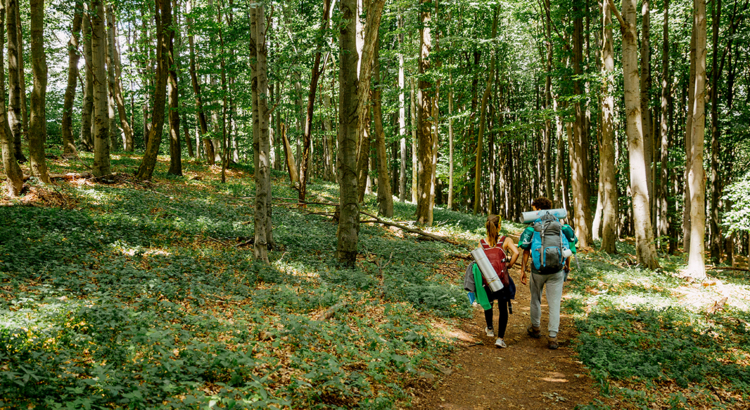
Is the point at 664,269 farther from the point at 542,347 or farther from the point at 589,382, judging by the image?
the point at 589,382

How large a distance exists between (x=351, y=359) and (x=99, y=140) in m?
12.6

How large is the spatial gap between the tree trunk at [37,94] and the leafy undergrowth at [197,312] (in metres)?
1.19

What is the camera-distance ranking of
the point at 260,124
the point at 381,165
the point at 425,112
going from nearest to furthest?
the point at 260,124 → the point at 425,112 → the point at 381,165

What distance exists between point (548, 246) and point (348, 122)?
507 cm

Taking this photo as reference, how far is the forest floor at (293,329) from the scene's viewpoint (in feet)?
12.2

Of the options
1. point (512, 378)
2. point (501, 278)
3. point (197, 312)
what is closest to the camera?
point (512, 378)

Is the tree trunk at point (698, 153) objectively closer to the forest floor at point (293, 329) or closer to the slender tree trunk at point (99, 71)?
the forest floor at point (293, 329)

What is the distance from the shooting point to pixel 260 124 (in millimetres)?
8609

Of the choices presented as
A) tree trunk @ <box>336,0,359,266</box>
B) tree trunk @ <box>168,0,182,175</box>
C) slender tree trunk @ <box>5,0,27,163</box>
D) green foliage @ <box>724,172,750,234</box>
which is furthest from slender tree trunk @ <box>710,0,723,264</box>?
slender tree trunk @ <box>5,0,27,163</box>

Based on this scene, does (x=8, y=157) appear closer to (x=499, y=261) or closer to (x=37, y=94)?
(x=37, y=94)

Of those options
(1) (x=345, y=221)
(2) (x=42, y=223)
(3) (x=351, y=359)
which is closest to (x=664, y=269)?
(1) (x=345, y=221)

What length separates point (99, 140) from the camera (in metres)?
13.0

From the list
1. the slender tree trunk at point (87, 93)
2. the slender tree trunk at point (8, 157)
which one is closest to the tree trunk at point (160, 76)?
the slender tree trunk at point (8, 157)

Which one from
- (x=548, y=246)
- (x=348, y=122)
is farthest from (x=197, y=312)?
(x=548, y=246)
